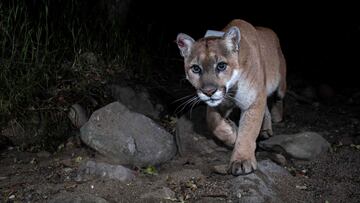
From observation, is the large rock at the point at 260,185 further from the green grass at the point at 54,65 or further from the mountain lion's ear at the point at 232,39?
the green grass at the point at 54,65

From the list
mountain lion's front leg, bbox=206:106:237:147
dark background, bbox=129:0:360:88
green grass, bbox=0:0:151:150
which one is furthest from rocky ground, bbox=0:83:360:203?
dark background, bbox=129:0:360:88

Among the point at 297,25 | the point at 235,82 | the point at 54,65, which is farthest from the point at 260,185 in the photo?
the point at 297,25

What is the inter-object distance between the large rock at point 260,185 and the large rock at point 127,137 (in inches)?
35.3

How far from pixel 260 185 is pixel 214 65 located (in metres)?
1.04

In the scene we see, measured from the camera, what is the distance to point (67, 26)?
663 centimetres

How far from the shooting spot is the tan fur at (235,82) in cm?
446

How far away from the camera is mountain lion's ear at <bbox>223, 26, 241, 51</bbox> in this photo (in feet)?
15.0

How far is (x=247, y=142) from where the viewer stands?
4707 mm

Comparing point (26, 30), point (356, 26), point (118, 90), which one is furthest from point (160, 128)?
point (356, 26)

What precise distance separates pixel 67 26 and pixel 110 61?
74cm

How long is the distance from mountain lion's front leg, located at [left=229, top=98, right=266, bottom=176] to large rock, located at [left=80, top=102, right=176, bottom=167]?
0.73m

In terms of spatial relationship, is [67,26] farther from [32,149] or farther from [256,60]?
[256,60]

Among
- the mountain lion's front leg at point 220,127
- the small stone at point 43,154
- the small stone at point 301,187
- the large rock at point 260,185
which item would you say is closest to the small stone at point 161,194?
the large rock at point 260,185

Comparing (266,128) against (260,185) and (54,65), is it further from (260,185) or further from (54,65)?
(54,65)
